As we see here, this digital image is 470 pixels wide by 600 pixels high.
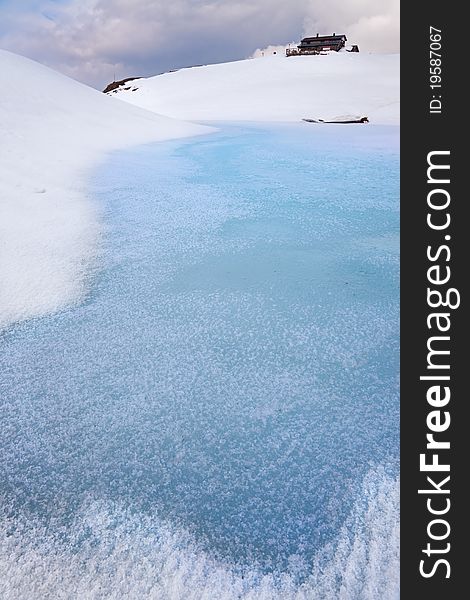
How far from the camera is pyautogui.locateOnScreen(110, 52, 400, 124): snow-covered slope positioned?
528 inches

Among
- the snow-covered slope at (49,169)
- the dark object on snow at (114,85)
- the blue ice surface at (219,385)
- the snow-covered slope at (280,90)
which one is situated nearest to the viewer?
the blue ice surface at (219,385)

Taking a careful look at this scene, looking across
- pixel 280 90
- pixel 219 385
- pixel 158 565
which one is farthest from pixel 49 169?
pixel 280 90

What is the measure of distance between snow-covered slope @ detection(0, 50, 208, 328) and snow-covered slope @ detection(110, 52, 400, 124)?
564cm

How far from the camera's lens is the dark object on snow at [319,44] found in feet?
83.9

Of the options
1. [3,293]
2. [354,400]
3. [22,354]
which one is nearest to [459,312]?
[354,400]

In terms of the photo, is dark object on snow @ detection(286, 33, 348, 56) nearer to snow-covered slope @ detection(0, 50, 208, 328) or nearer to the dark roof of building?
the dark roof of building

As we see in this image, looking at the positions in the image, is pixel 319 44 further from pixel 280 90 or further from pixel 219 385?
pixel 219 385

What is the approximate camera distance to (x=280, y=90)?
675 inches

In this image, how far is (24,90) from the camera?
19.8 feet

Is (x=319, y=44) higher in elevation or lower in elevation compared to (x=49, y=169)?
higher

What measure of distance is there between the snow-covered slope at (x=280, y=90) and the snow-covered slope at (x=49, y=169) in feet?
18.5

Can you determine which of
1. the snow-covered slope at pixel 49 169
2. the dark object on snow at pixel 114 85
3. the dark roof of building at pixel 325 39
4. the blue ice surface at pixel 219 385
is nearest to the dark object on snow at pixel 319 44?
the dark roof of building at pixel 325 39

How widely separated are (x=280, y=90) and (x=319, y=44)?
12.5 meters

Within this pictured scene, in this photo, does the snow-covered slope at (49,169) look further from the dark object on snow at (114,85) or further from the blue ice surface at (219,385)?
the dark object on snow at (114,85)
